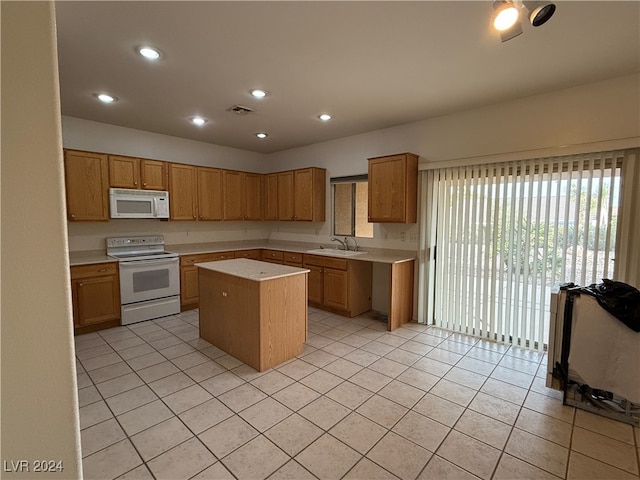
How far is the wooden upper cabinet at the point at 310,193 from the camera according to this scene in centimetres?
520

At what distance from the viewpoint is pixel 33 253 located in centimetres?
73

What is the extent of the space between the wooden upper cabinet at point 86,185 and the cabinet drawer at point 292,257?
2.65 meters

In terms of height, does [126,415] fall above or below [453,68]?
below

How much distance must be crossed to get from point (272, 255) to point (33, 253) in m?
4.87

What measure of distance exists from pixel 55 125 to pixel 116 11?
5.83 feet

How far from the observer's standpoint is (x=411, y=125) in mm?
4207

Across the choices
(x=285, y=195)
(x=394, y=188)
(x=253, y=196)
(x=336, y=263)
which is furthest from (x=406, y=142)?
(x=253, y=196)

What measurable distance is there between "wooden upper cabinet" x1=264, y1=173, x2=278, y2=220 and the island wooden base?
258 centimetres

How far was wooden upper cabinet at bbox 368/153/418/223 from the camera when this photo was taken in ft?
13.2

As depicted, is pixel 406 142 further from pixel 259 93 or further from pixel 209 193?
pixel 209 193

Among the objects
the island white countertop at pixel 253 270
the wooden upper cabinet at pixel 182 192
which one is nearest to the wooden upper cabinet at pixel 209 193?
the wooden upper cabinet at pixel 182 192

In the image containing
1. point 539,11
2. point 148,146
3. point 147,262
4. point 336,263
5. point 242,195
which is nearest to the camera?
point 539,11

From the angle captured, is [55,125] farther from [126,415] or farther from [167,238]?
[167,238]

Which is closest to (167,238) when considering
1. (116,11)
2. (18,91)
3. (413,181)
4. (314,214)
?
(314,214)
